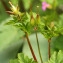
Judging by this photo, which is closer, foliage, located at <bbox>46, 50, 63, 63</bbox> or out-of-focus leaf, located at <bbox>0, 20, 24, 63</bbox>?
foliage, located at <bbox>46, 50, 63, 63</bbox>

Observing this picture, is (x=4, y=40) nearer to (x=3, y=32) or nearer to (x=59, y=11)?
(x=3, y=32)

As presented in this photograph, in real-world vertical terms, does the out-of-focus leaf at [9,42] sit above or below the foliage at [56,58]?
below

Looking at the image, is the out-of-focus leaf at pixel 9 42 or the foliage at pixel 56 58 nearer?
the foliage at pixel 56 58

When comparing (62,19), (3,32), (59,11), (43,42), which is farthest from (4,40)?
(59,11)

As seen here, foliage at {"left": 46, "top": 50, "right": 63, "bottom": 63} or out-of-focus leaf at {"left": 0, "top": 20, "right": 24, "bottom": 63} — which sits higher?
foliage at {"left": 46, "top": 50, "right": 63, "bottom": 63}

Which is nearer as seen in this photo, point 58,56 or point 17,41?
point 58,56

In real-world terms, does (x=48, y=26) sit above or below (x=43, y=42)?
above

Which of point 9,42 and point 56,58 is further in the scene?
point 9,42

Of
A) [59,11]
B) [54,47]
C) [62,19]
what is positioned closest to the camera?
[54,47]

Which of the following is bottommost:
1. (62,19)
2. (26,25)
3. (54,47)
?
(54,47)

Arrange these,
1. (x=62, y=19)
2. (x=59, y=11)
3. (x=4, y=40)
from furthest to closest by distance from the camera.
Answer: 1. (x=59, y=11)
2. (x=62, y=19)
3. (x=4, y=40)
